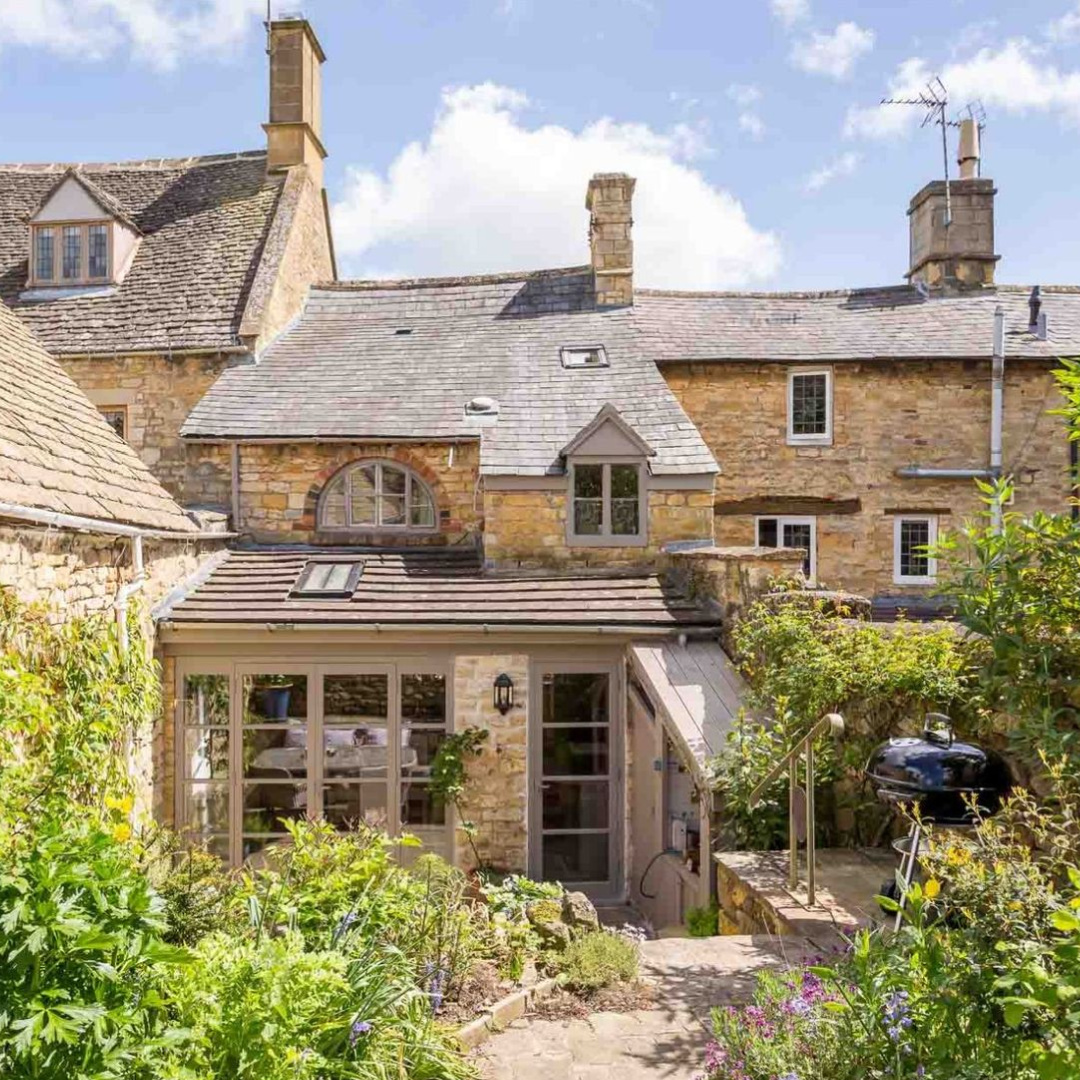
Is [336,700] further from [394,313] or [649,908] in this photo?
[394,313]

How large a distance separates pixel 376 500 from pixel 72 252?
8.74 metres

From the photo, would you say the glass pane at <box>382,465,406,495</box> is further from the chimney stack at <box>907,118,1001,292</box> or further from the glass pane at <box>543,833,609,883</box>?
the chimney stack at <box>907,118,1001,292</box>

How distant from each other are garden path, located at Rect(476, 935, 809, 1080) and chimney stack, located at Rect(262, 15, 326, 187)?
17503 millimetres

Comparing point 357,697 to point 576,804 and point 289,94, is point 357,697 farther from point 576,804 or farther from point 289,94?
point 289,94

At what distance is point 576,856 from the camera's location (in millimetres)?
10758

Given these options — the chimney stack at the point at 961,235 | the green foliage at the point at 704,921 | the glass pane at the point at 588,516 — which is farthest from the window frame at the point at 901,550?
the green foliage at the point at 704,921

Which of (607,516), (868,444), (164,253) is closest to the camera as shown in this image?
(607,516)

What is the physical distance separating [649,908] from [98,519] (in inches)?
286

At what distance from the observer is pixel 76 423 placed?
995 centimetres

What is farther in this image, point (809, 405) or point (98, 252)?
point (98, 252)

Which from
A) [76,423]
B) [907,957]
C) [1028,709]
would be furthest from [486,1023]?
[76,423]

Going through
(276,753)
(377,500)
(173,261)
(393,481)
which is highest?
(173,261)

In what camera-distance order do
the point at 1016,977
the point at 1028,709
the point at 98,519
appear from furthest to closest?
the point at 98,519 → the point at 1028,709 → the point at 1016,977

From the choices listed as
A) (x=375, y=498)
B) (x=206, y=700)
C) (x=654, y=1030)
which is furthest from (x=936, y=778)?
(x=375, y=498)
